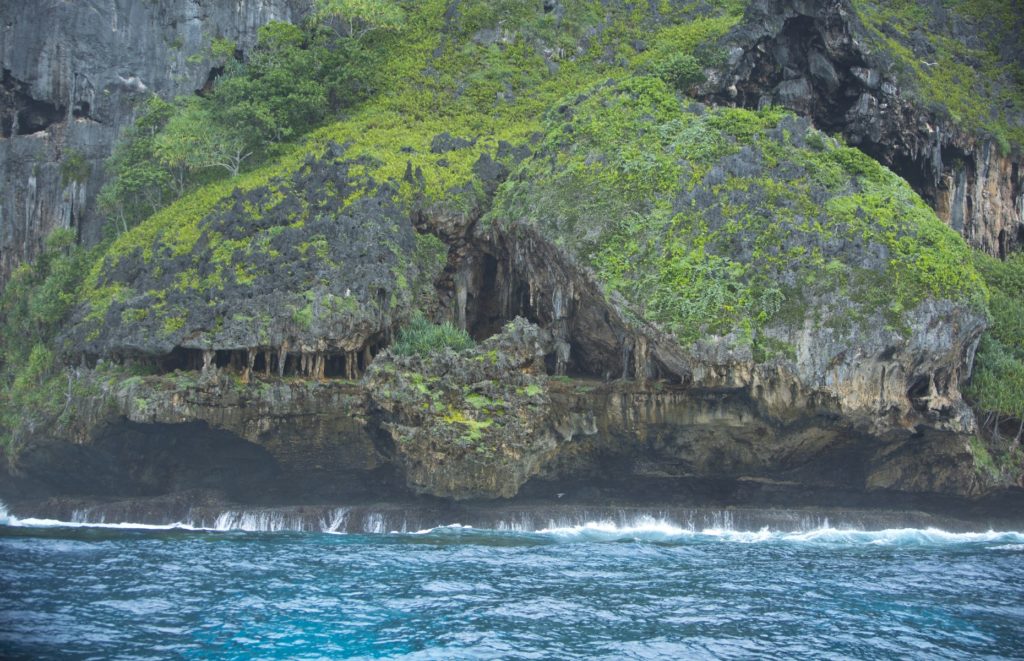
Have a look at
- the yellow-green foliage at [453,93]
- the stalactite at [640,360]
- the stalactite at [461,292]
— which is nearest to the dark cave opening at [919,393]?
the stalactite at [640,360]

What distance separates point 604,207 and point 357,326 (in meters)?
9.22

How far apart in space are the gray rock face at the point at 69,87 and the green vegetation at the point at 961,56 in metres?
31.9

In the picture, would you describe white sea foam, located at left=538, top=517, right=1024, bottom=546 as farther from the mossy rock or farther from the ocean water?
the mossy rock

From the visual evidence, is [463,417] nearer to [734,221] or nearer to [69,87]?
[734,221]

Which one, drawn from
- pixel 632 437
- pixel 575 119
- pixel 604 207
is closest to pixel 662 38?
pixel 575 119

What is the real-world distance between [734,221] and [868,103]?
12.0 metres

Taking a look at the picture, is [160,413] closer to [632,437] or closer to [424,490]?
[424,490]

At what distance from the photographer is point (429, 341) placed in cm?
2919

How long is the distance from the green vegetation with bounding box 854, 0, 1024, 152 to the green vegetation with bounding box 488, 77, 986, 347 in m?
9.47

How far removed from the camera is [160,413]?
28.8m

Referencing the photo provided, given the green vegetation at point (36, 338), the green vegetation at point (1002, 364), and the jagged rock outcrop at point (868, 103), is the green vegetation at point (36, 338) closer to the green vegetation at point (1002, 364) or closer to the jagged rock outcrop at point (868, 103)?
the jagged rock outcrop at point (868, 103)

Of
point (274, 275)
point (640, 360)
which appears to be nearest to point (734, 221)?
point (640, 360)

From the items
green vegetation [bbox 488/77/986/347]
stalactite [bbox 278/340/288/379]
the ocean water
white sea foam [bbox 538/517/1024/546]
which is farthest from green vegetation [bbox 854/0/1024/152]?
stalactite [bbox 278/340/288/379]

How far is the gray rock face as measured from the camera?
136 feet
